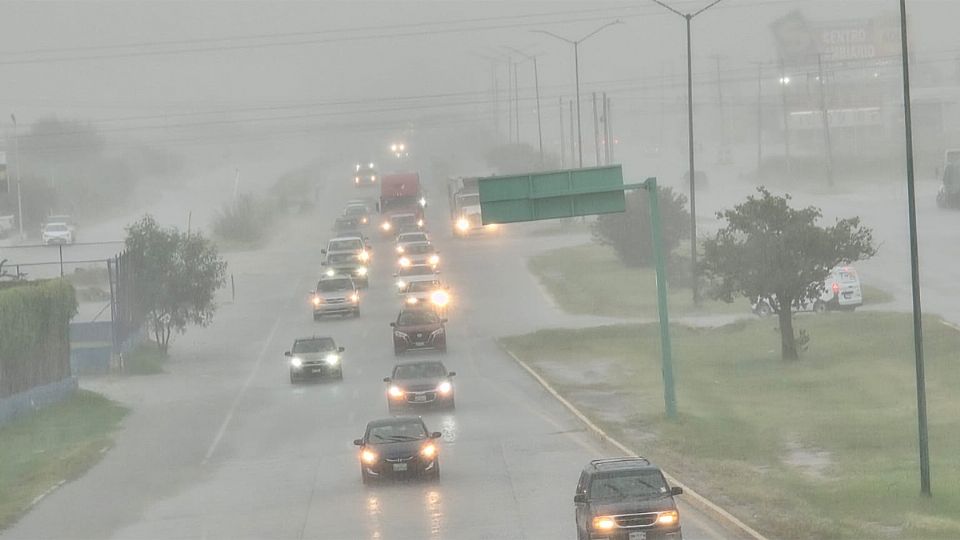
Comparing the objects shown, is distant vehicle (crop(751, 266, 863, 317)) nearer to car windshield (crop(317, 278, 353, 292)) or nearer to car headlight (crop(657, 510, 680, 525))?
car windshield (crop(317, 278, 353, 292))

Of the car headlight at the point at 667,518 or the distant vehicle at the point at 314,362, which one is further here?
the distant vehicle at the point at 314,362

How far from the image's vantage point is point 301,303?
76.2 meters

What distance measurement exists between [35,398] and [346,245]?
33.0 meters

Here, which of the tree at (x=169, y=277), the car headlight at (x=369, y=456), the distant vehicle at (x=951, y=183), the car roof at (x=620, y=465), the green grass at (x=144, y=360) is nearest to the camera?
the car roof at (x=620, y=465)

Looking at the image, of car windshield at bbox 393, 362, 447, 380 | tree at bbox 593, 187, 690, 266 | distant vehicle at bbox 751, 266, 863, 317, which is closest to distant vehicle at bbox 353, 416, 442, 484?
car windshield at bbox 393, 362, 447, 380

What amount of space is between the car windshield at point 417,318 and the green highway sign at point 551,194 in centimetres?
1764

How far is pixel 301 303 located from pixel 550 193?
3678cm

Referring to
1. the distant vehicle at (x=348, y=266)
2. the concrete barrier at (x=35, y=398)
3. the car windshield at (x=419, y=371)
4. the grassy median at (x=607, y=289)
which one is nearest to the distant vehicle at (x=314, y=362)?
the concrete barrier at (x=35, y=398)

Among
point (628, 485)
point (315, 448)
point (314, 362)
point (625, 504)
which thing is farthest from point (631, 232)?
point (625, 504)

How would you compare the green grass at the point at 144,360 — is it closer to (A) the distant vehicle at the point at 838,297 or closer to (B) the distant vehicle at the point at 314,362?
(B) the distant vehicle at the point at 314,362

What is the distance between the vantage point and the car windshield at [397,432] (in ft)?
106

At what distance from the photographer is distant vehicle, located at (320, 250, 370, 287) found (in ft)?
256

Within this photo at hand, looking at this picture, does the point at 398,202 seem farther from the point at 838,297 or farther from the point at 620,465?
the point at 620,465

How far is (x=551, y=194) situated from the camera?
4109 centimetres
